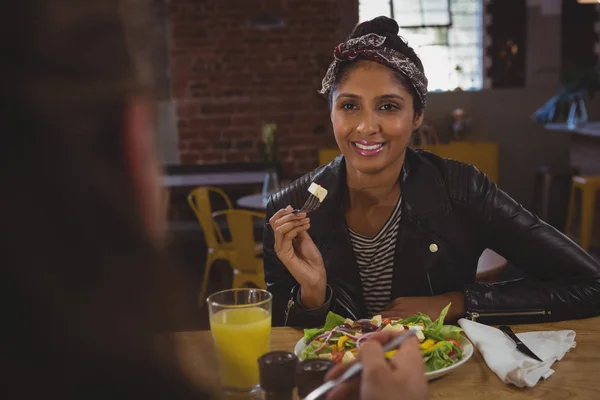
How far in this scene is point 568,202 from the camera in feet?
18.9

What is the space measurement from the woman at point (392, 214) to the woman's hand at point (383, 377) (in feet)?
2.96

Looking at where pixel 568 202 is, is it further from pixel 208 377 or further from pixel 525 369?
pixel 208 377

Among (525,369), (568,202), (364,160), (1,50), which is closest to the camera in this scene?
(1,50)

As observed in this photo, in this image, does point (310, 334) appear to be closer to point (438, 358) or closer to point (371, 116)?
point (438, 358)

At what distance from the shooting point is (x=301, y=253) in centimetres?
154

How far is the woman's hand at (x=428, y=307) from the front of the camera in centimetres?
151

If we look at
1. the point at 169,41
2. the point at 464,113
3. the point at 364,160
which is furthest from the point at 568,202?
the point at 364,160

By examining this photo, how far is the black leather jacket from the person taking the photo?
1661 millimetres

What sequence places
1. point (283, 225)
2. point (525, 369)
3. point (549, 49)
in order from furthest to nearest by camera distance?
point (549, 49), point (283, 225), point (525, 369)

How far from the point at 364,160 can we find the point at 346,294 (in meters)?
0.39

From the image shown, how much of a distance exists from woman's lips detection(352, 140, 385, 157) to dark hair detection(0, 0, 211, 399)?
144 centimetres

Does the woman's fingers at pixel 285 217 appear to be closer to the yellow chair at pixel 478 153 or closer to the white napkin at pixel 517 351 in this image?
the white napkin at pixel 517 351

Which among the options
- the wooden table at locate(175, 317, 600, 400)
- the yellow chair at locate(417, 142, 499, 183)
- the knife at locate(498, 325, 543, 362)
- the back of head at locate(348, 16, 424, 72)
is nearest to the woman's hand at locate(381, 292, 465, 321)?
the knife at locate(498, 325, 543, 362)

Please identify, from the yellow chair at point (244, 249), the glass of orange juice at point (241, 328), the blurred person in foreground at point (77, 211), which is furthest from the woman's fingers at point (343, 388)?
the yellow chair at point (244, 249)
